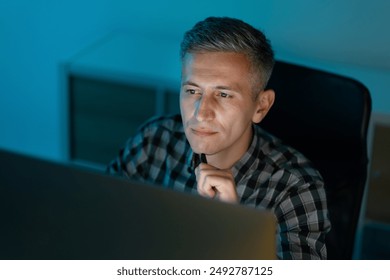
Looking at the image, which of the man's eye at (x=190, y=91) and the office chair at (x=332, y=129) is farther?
the office chair at (x=332, y=129)

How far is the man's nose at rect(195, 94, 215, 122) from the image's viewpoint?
1.50m

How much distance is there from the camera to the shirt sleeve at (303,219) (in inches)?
59.7

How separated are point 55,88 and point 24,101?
20cm

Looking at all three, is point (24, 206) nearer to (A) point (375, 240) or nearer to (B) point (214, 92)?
(B) point (214, 92)

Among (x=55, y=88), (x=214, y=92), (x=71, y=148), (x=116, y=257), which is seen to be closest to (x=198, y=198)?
(x=116, y=257)

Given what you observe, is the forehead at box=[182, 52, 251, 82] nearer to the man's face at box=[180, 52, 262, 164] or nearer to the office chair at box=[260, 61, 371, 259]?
the man's face at box=[180, 52, 262, 164]

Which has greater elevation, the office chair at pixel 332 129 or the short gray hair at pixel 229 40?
the short gray hair at pixel 229 40

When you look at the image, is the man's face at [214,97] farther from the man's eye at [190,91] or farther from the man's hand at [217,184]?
the man's hand at [217,184]

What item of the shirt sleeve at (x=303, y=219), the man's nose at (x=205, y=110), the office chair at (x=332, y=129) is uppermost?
the man's nose at (x=205, y=110)

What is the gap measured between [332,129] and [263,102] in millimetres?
213

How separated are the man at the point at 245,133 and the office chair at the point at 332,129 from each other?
7 cm

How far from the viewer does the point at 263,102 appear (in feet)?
5.46

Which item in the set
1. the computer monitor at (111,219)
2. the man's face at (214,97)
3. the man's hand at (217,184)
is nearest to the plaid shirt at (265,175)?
the man's face at (214,97)

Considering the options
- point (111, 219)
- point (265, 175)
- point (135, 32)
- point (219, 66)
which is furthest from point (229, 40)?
point (135, 32)
